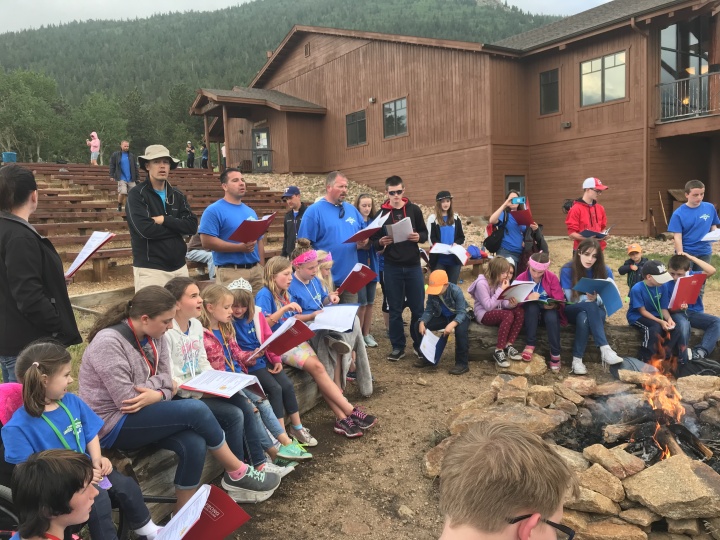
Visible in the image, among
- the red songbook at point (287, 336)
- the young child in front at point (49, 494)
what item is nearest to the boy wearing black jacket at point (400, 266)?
the red songbook at point (287, 336)

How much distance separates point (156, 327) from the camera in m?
2.83

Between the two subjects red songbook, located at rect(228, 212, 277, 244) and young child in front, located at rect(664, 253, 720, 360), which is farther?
young child in front, located at rect(664, 253, 720, 360)

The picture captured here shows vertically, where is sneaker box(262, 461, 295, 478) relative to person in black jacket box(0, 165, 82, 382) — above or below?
below

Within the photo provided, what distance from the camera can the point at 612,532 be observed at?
285 centimetres

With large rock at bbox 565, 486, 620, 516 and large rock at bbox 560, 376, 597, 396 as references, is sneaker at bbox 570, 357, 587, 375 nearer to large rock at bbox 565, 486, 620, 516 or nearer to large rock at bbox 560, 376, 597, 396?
large rock at bbox 560, 376, 597, 396

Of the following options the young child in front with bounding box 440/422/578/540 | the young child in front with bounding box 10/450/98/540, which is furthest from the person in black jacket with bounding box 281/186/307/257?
the young child in front with bounding box 440/422/578/540

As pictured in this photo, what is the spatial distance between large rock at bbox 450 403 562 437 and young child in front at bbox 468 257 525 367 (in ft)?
5.67

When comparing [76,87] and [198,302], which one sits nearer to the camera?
[198,302]

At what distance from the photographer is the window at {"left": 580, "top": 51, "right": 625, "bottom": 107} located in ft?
47.6

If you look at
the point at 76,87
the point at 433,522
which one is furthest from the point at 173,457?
the point at 76,87

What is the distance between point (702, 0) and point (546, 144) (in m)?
5.20

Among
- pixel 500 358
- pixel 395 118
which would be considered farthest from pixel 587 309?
pixel 395 118

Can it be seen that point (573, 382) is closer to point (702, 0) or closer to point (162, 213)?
point (162, 213)

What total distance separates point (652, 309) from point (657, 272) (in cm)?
46
